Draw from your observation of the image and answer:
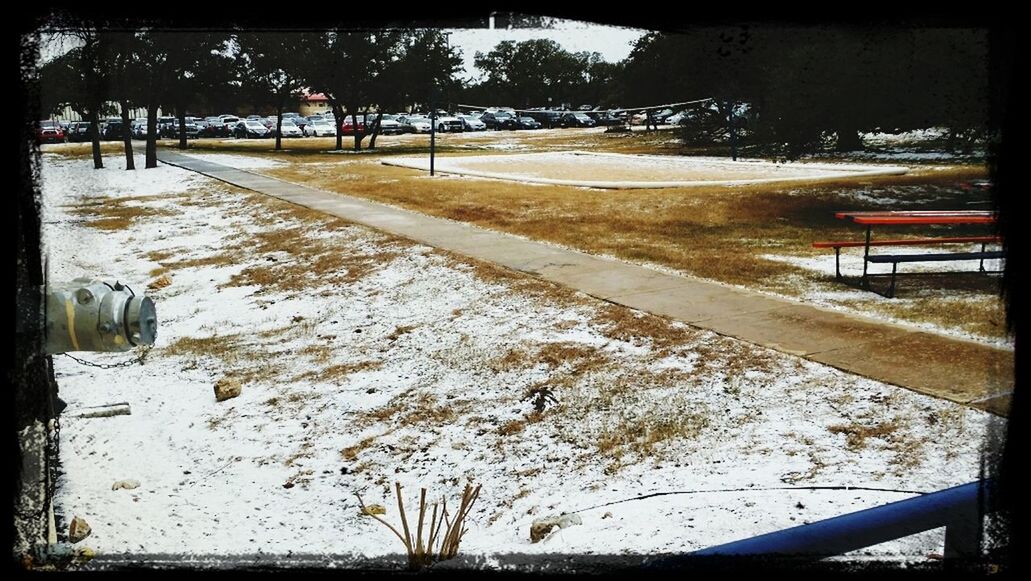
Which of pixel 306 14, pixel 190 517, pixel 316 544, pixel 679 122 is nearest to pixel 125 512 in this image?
pixel 190 517

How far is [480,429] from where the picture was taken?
5.48 metres

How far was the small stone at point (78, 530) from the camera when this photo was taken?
3996 mm

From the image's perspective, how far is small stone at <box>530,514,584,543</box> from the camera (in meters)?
4.03

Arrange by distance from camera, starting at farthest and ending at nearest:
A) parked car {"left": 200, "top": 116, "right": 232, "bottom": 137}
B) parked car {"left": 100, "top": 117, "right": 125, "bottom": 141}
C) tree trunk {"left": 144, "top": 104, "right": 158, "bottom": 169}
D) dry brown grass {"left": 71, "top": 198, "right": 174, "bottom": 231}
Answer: parked car {"left": 200, "top": 116, "right": 232, "bottom": 137}, parked car {"left": 100, "top": 117, "right": 125, "bottom": 141}, tree trunk {"left": 144, "top": 104, "right": 158, "bottom": 169}, dry brown grass {"left": 71, "top": 198, "right": 174, "bottom": 231}

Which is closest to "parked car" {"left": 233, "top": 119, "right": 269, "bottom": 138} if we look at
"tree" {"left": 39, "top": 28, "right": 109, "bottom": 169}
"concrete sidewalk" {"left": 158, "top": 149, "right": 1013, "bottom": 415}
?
"concrete sidewalk" {"left": 158, "top": 149, "right": 1013, "bottom": 415}

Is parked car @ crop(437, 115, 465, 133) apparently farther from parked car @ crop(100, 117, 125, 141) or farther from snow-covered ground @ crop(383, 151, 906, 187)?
snow-covered ground @ crop(383, 151, 906, 187)

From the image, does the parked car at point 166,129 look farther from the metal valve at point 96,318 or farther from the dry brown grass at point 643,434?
the metal valve at point 96,318

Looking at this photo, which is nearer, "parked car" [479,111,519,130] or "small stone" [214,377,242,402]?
"small stone" [214,377,242,402]

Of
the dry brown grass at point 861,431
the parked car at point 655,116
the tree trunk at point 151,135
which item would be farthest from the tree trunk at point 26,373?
the parked car at point 655,116

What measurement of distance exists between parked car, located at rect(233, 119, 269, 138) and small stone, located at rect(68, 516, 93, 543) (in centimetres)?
4217

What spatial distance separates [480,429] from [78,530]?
7.81 feet

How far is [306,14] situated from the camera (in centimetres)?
102

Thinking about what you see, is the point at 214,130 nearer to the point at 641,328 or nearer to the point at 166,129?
the point at 166,129

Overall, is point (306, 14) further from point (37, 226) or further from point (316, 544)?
point (316, 544)
